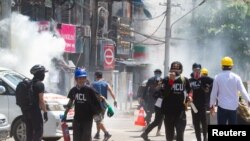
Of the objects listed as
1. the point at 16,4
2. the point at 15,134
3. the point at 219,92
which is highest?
the point at 16,4

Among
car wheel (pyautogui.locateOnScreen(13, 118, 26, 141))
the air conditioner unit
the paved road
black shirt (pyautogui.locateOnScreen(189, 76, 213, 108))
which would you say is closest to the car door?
car wheel (pyautogui.locateOnScreen(13, 118, 26, 141))

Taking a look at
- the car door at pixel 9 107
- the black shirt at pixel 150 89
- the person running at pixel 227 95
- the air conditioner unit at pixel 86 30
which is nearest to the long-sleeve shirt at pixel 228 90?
the person running at pixel 227 95

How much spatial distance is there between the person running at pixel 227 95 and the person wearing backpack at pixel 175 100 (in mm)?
547

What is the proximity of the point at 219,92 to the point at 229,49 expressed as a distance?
37.6m

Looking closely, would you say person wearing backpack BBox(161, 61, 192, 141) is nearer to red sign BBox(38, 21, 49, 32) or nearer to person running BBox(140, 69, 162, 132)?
person running BBox(140, 69, 162, 132)

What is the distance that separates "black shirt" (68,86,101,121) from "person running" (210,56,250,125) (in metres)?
2.22

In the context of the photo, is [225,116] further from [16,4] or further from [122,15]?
[122,15]

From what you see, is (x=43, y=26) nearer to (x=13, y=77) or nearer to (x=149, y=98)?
(x=149, y=98)

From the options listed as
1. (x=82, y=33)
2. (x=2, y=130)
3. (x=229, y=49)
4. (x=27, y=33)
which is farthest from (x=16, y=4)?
(x=229, y=49)

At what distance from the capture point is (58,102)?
45.6 feet

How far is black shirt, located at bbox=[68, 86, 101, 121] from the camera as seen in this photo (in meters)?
9.68

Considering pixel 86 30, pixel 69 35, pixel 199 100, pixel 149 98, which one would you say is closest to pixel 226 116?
pixel 199 100

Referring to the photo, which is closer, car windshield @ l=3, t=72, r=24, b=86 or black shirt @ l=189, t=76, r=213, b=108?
black shirt @ l=189, t=76, r=213, b=108

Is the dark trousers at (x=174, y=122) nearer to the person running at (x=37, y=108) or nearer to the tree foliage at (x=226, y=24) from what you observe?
the person running at (x=37, y=108)
